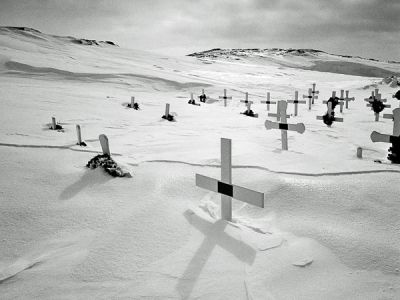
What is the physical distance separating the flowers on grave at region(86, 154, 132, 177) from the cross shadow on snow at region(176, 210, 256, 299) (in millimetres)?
1137

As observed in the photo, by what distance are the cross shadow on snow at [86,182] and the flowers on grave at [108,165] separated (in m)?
0.07

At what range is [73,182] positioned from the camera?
3438mm

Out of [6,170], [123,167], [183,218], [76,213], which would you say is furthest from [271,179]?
[6,170]

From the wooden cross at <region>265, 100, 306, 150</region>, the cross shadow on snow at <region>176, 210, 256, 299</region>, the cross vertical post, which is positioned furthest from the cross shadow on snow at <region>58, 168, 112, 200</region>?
the wooden cross at <region>265, 100, 306, 150</region>

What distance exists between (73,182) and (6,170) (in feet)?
2.97

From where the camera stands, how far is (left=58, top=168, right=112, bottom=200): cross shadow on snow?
125 inches

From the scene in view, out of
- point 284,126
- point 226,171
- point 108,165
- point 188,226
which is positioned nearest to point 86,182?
point 108,165

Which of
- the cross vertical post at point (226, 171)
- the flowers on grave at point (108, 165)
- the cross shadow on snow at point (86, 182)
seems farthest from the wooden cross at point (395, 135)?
the cross shadow on snow at point (86, 182)

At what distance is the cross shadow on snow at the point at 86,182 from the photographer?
10.4ft

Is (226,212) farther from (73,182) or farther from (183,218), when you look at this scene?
(73,182)

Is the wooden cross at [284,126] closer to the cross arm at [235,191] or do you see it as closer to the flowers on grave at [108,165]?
the cross arm at [235,191]

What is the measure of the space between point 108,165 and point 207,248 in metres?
1.87

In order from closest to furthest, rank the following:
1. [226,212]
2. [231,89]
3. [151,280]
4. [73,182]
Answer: [151,280] < [226,212] < [73,182] < [231,89]

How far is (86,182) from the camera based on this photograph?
11.3 feet
